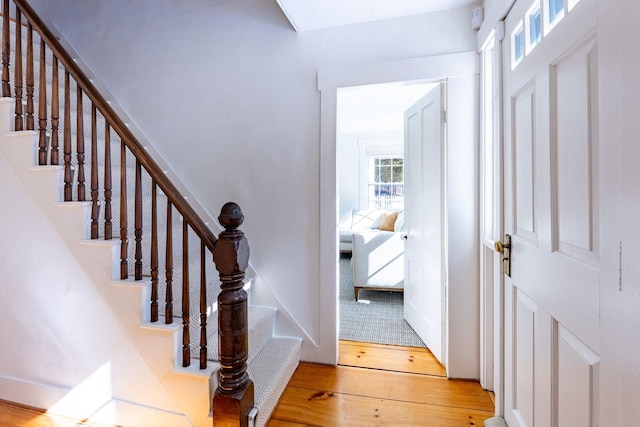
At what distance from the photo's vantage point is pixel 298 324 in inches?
87.0

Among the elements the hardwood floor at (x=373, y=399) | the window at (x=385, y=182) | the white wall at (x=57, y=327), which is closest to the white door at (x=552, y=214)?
the hardwood floor at (x=373, y=399)

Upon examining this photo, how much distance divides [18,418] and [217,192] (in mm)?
1694

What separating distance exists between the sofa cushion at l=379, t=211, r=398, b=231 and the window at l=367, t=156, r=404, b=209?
889mm

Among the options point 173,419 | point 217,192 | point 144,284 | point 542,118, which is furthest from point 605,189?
point 217,192

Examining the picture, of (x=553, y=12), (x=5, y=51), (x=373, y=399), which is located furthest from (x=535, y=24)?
(x=5, y=51)

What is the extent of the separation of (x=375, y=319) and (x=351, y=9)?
8.15 ft

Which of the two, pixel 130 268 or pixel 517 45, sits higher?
pixel 517 45

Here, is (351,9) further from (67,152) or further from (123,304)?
(123,304)

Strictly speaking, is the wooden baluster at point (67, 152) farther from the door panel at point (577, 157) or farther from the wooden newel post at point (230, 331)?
the door panel at point (577, 157)

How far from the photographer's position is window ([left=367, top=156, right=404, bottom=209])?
6.05 m

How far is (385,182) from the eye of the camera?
20.2ft

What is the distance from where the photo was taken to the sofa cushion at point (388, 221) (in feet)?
16.6

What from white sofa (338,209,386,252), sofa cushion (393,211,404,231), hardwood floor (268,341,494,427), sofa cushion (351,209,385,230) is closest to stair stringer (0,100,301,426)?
hardwood floor (268,341,494,427)

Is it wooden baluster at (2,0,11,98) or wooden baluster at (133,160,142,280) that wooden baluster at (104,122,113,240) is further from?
wooden baluster at (2,0,11,98)
